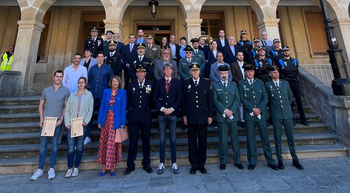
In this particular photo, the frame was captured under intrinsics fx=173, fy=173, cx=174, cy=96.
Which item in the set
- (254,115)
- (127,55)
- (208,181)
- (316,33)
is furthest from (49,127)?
(316,33)

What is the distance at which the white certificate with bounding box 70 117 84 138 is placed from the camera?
3.40 meters

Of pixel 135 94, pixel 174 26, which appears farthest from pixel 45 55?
pixel 135 94

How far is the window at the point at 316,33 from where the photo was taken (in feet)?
33.5

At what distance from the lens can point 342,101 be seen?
4.23 meters

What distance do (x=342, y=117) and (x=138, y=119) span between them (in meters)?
5.00

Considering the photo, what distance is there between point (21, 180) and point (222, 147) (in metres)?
4.10

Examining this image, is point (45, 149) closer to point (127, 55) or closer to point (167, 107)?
point (167, 107)

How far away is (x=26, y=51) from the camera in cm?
708

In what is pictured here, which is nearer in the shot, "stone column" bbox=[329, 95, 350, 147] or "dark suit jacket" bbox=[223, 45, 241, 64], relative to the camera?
"stone column" bbox=[329, 95, 350, 147]

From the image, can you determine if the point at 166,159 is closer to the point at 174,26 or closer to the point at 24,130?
the point at 24,130

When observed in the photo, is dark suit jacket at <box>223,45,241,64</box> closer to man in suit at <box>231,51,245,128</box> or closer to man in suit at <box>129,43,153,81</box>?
man in suit at <box>231,51,245,128</box>

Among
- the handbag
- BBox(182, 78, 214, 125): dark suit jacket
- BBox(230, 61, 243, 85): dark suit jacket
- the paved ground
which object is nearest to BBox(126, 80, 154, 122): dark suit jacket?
the handbag

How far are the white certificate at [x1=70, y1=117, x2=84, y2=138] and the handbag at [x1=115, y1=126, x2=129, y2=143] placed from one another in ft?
2.30

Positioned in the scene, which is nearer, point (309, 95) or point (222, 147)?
point (222, 147)
